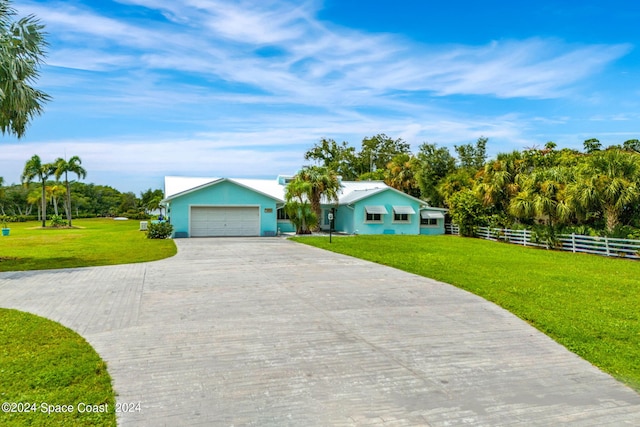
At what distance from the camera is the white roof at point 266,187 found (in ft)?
89.4

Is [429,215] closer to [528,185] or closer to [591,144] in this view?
[528,185]

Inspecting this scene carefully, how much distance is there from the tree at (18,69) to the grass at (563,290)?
1221 centimetres

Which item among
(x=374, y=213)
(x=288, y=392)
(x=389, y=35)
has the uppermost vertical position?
(x=389, y=35)

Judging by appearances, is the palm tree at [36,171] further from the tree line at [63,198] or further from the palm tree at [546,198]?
the palm tree at [546,198]

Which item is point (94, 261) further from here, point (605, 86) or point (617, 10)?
point (605, 86)

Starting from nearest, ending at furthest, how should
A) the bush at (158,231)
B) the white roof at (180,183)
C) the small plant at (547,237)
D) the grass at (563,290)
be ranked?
1. the grass at (563,290)
2. the small plant at (547,237)
3. the bush at (158,231)
4. the white roof at (180,183)

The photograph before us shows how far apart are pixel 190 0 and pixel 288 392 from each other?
35.7 ft

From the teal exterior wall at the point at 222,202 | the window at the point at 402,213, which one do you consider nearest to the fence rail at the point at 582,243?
the window at the point at 402,213

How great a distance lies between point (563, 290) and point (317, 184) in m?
19.0

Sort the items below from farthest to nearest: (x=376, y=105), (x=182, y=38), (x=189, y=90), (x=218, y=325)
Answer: (x=376, y=105), (x=189, y=90), (x=182, y=38), (x=218, y=325)

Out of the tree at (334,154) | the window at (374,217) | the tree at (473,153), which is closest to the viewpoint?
the window at (374,217)

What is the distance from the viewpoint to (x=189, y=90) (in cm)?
1789

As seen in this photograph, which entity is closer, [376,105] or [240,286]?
[240,286]

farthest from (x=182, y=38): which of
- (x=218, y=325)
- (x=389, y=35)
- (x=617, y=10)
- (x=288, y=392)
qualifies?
(x=617, y=10)
